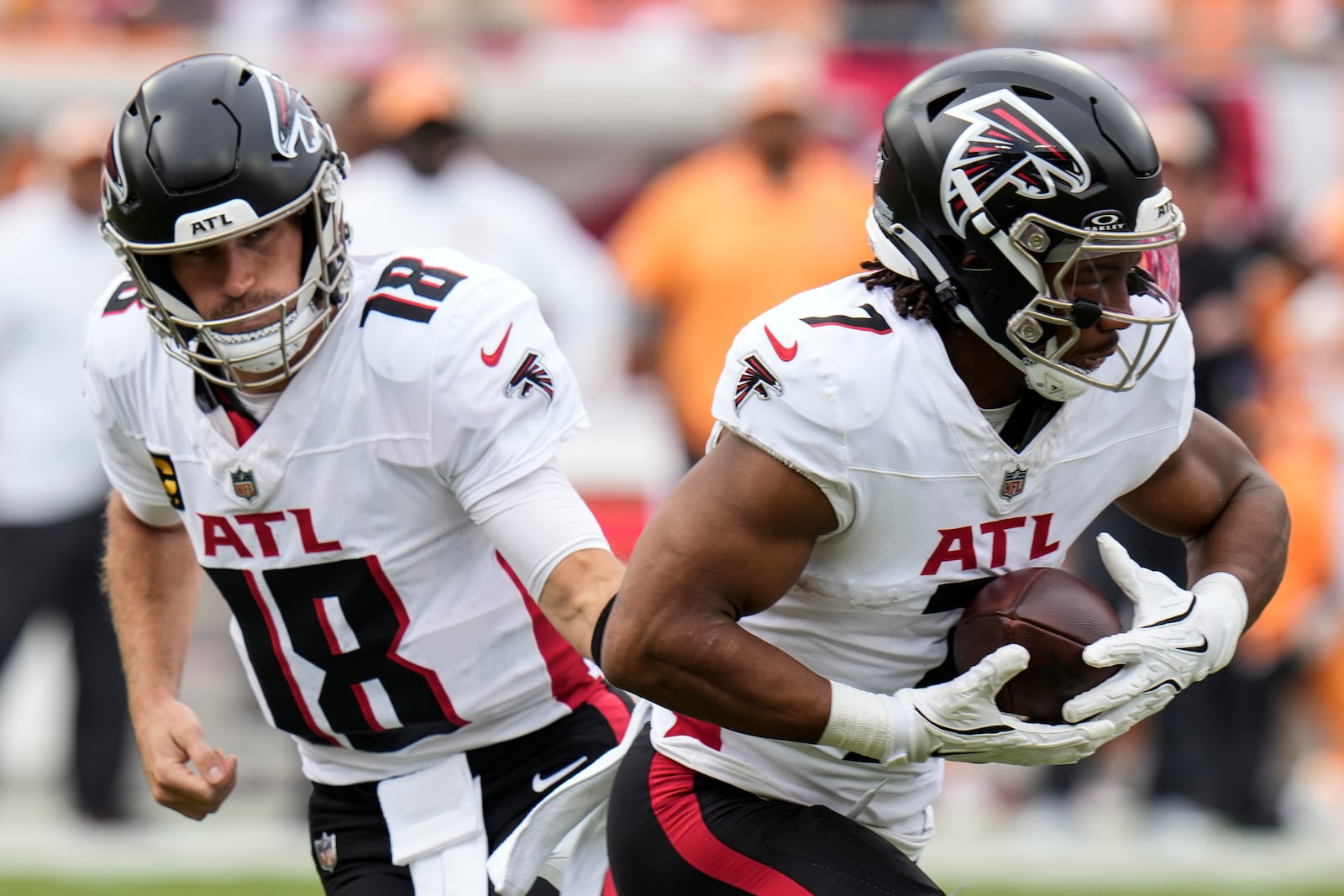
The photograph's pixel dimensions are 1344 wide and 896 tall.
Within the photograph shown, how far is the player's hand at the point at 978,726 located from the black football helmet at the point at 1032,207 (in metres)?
0.40

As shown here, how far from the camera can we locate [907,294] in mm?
2574

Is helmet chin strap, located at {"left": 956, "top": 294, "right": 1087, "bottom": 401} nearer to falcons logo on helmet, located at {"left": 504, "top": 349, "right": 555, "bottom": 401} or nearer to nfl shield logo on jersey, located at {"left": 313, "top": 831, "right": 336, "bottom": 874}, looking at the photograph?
falcons logo on helmet, located at {"left": 504, "top": 349, "right": 555, "bottom": 401}

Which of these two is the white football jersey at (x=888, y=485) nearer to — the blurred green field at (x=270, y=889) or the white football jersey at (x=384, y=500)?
the white football jersey at (x=384, y=500)

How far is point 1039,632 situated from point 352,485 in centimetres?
102

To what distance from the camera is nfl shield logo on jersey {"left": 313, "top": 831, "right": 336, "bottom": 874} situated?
2980mm

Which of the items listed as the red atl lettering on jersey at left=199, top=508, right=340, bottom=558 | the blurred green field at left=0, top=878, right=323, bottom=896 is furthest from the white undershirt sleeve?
the blurred green field at left=0, top=878, right=323, bottom=896

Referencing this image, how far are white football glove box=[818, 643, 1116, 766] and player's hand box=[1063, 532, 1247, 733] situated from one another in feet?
0.13

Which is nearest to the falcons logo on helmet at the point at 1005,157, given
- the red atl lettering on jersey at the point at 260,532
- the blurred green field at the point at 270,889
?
the red atl lettering on jersey at the point at 260,532

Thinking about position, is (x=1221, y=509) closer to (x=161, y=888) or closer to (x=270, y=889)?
(x=270, y=889)

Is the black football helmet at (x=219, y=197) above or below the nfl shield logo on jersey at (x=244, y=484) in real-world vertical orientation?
above

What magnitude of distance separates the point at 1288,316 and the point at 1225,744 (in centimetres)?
161

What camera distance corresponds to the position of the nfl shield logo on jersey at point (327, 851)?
2.98 meters

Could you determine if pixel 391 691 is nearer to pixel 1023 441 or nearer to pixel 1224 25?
pixel 1023 441

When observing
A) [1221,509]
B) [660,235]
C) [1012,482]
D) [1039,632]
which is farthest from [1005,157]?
[660,235]
